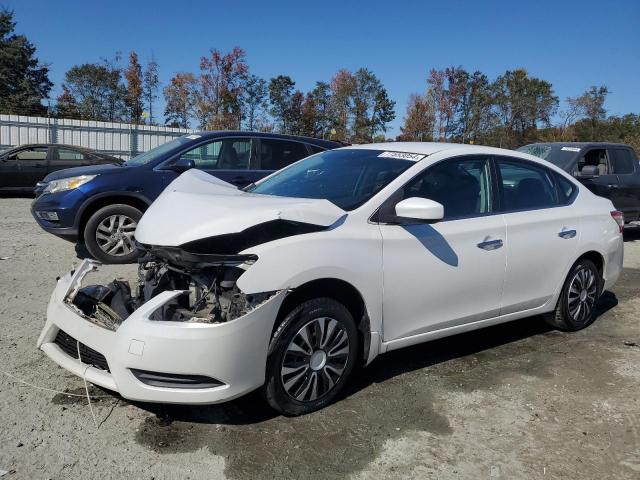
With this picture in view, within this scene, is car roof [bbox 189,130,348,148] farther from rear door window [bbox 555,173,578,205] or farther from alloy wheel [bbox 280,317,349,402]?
alloy wheel [bbox 280,317,349,402]

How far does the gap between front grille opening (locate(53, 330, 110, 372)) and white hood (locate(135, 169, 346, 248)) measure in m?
0.70

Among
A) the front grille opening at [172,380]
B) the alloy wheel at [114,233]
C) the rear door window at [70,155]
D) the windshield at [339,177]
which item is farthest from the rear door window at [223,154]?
the rear door window at [70,155]

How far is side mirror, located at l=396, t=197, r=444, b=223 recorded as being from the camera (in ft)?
11.2

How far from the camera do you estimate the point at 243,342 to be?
9.50 feet

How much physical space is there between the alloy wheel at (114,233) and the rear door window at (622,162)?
8406 mm

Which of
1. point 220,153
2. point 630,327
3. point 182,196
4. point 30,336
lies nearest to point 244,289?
point 182,196

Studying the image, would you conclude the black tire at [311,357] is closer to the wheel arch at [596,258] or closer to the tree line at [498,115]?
the wheel arch at [596,258]

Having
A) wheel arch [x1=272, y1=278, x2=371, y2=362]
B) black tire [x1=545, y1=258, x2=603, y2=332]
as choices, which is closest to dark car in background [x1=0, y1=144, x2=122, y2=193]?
black tire [x1=545, y1=258, x2=603, y2=332]

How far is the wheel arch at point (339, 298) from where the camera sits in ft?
10.3

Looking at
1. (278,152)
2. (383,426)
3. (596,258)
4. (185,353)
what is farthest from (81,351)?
(278,152)

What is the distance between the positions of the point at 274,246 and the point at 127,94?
35.3m

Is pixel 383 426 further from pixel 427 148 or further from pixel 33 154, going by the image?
pixel 33 154

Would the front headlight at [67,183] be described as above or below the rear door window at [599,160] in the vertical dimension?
below

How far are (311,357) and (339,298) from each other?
0.40 m
